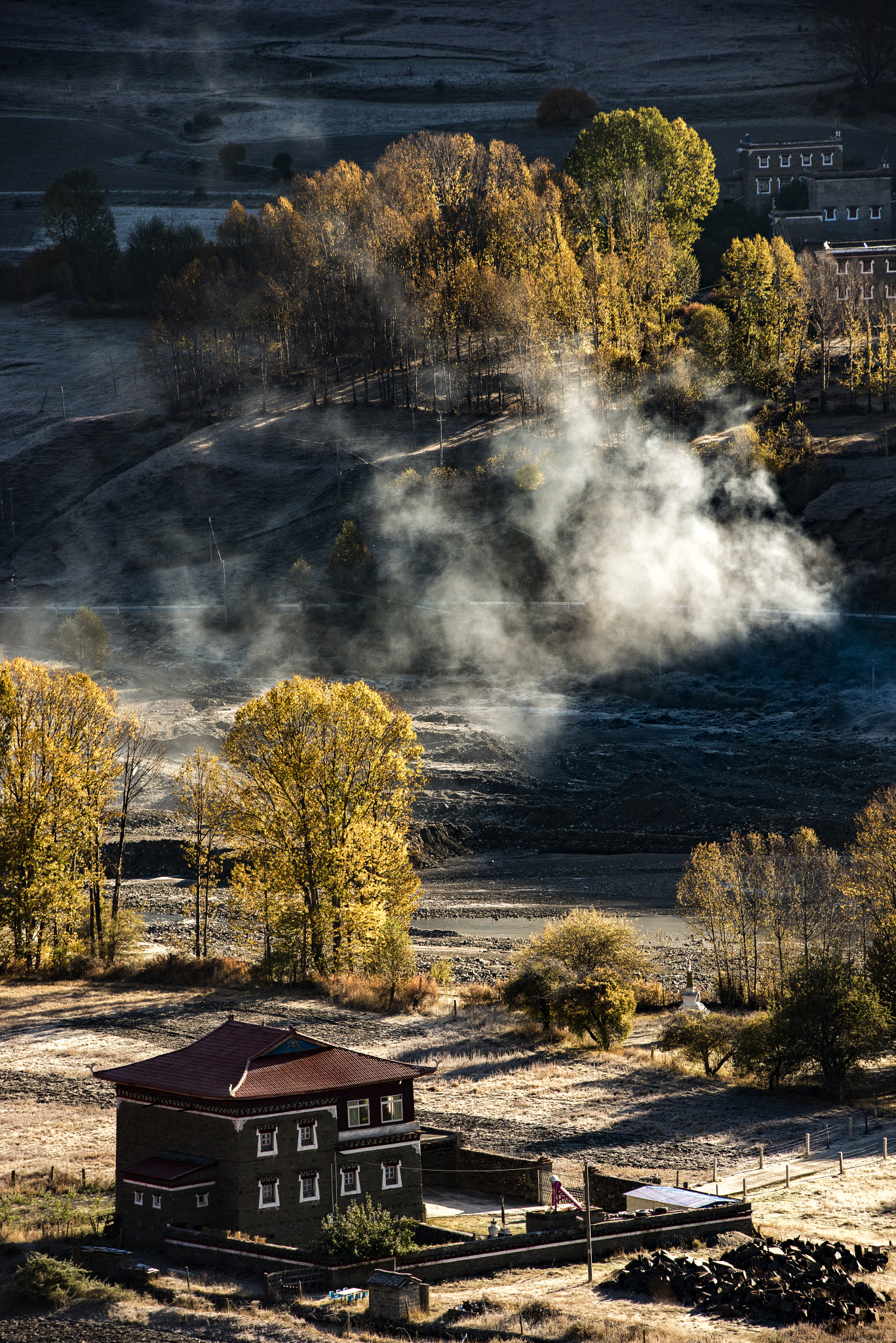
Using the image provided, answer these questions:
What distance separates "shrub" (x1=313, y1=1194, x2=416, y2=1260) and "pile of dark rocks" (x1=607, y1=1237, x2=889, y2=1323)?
13.4 ft

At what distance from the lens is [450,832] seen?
236 ft

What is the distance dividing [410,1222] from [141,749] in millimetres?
50961

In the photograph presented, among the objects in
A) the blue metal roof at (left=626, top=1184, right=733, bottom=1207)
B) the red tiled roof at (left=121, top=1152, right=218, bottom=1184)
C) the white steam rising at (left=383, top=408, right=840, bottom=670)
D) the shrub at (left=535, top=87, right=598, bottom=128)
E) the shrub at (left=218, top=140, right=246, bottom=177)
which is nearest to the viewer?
the red tiled roof at (left=121, top=1152, right=218, bottom=1184)

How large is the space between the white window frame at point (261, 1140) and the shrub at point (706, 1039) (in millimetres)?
16077

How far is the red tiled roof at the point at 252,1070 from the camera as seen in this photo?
28453 millimetres

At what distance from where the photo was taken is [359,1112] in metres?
29.4

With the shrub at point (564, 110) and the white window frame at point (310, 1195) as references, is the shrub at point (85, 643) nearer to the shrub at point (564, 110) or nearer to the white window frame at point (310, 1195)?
the white window frame at point (310, 1195)

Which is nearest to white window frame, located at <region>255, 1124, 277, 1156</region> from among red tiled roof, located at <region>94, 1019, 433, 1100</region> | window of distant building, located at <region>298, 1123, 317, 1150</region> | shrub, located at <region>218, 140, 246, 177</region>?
window of distant building, located at <region>298, 1123, 317, 1150</region>

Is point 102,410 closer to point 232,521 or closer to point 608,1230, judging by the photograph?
point 232,521

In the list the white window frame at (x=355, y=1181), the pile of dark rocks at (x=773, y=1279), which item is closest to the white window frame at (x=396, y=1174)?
the white window frame at (x=355, y=1181)

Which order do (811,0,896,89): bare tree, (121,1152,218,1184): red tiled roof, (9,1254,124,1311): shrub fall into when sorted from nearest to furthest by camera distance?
(9,1254,124,1311): shrub < (121,1152,218,1184): red tiled roof < (811,0,896,89): bare tree

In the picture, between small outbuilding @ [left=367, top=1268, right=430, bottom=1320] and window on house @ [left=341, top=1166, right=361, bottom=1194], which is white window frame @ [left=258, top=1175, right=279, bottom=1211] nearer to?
window on house @ [left=341, top=1166, right=361, bottom=1194]

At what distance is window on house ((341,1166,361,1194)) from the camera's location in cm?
2908

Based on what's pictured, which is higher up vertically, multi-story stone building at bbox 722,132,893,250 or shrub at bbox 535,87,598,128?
shrub at bbox 535,87,598,128
